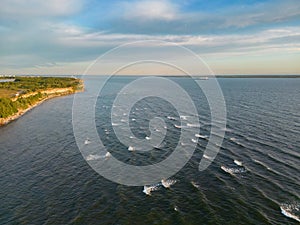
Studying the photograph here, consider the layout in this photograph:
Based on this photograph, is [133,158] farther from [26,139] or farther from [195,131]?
[26,139]

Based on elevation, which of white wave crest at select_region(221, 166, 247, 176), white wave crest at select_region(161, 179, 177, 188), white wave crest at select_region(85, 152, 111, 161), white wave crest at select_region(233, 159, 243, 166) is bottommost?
white wave crest at select_region(161, 179, 177, 188)

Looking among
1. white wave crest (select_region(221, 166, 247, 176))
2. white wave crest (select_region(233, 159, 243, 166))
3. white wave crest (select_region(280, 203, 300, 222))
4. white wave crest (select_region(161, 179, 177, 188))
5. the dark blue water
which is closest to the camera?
white wave crest (select_region(280, 203, 300, 222))

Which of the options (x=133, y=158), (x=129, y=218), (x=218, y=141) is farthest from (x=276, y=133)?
(x=129, y=218)

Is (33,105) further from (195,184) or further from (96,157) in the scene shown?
(195,184)

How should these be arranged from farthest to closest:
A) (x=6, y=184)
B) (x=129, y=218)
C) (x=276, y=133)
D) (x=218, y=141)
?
1. (x=276, y=133)
2. (x=218, y=141)
3. (x=6, y=184)
4. (x=129, y=218)

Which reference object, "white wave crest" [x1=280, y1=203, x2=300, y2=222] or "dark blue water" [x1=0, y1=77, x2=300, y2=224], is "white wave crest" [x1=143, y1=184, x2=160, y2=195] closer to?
"dark blue water" [x1=0, y1=77, x2=300, y2=224]

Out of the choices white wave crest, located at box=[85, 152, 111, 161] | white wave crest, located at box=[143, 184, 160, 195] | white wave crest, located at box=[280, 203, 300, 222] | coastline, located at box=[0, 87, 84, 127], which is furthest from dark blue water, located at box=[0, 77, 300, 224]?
coastline, located at box=[0, 87, 84, 127]

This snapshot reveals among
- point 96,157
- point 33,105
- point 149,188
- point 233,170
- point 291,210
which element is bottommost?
point 149,188

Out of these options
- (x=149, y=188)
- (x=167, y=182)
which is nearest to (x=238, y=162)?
(x=167, y=182)

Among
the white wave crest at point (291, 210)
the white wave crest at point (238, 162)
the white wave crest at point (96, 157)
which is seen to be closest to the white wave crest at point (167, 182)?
the white wave crest at point (238, 162)

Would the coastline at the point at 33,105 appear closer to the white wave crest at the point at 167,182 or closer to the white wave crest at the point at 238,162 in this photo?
the white wave crest at the point at 167,182

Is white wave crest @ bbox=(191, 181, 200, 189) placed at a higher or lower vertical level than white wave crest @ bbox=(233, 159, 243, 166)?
lower
